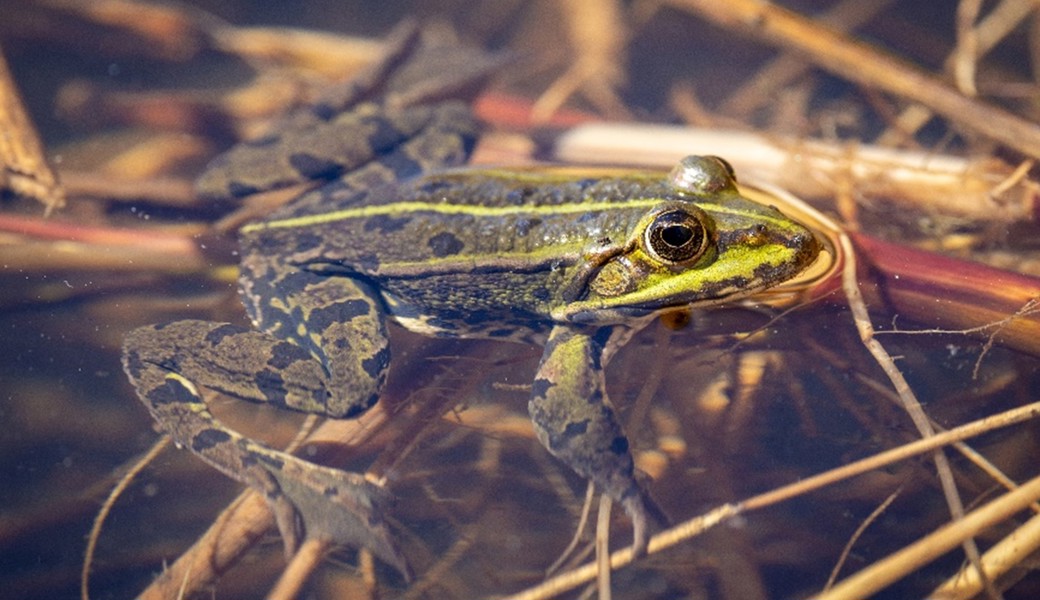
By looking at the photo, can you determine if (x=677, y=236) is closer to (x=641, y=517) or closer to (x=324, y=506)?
(x=641, y=517)

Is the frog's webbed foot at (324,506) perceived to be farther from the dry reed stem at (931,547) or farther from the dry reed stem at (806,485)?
the dry reed stem at (931,547)

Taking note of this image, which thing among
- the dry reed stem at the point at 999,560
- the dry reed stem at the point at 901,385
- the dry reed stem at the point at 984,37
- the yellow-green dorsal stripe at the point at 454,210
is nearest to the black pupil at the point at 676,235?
the yellow-green dorsal stripe at the point at 454,210

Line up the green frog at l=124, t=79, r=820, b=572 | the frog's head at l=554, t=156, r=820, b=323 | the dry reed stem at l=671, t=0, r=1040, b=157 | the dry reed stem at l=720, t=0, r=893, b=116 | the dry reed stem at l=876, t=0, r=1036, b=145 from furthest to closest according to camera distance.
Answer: the dry reed stem at l=720, t=0, r=893, b=116, the dry reed stem at l=876, t=0, r=1036, b=145, the dry reed stem at l=671, t=0, r=1040, b=157, the green frog at l=124, t=79, r=820, b=572, the frog's head at l=554, t=156, r=820, b=323

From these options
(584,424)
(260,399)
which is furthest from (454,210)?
(260,399)

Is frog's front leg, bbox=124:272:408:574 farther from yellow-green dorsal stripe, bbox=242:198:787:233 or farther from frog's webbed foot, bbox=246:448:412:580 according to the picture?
yellow-green dorsal stripe, bbox=242:198:787:233

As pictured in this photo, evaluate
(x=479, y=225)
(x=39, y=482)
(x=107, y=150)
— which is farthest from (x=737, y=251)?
(x=107, y=150)

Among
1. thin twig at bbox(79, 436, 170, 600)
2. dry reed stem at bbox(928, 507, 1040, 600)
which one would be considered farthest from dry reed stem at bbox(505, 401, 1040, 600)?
thin twig at bbox(79, 436, 170, 600)

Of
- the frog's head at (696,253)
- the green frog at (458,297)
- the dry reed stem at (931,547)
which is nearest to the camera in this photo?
the dry reed stem at (931,547)
